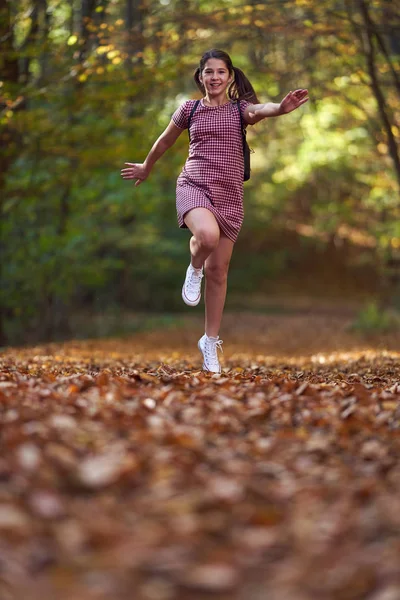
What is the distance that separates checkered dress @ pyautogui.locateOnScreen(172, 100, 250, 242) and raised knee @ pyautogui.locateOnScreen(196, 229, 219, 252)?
0.76ft

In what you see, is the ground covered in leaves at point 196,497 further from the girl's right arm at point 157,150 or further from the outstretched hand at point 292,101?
the girl's right arm at point 157,150

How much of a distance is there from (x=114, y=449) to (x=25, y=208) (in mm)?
10211

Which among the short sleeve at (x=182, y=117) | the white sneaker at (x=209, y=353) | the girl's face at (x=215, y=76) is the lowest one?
the white sneaker at (x=209, y=353)

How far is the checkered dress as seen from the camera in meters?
5.61

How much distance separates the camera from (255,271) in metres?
28.1

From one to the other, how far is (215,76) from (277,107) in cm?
56

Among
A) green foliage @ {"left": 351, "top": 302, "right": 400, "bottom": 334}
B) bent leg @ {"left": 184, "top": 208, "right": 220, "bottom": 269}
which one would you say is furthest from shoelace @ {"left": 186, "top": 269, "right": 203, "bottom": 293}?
green foliage @ {"left": 351, "top": 302, "right": 400, "bottom": 334}

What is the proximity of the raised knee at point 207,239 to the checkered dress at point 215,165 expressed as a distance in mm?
230

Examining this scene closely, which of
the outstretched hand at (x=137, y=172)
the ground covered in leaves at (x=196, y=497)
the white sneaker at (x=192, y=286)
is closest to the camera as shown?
the ground covered in leaves at (x=196, y=497)

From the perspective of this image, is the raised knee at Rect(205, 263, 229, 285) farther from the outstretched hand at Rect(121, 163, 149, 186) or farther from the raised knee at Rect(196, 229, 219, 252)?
the outstretched hand at Rect(121, 163, 149, 186)

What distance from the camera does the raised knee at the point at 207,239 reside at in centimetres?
539

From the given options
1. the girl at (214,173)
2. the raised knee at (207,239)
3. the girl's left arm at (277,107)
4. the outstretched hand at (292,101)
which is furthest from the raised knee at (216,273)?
the outstretched hand at (292,101)

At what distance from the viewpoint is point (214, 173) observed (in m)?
5.61

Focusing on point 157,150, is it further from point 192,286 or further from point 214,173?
point 192,286
